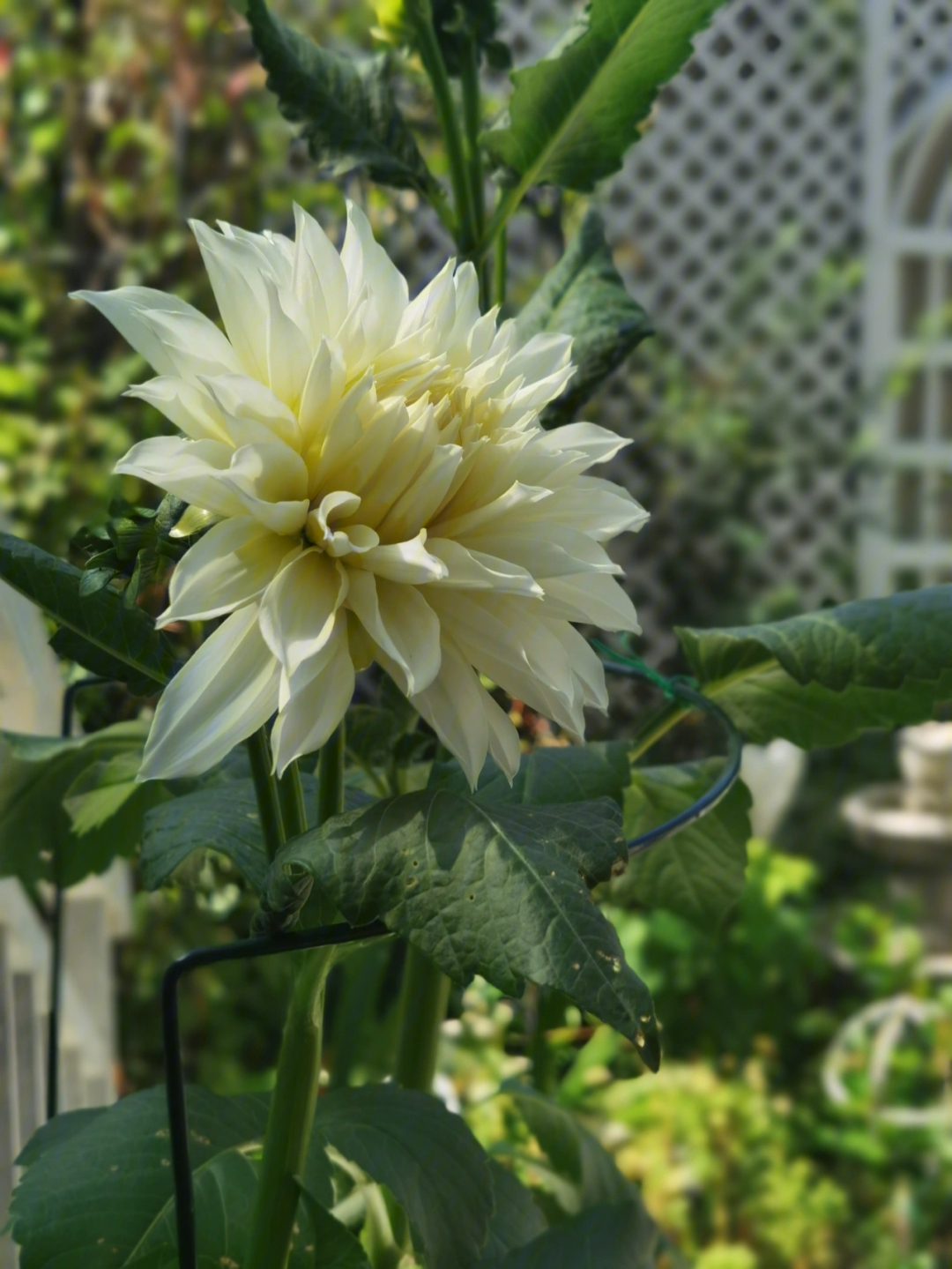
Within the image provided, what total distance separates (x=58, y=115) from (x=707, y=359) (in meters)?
1.69

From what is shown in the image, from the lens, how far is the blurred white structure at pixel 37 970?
80cm

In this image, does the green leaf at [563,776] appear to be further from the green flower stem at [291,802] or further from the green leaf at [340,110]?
the green leaf at [340,110]

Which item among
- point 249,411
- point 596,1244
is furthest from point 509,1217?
point 249,411


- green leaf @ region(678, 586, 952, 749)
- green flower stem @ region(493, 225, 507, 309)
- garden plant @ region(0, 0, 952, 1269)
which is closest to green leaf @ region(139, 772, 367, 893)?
garden plant @ region(0, 0, 952, 1269)

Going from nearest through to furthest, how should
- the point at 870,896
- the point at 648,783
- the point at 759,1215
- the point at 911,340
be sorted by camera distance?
the point at 648,783 < the point at 759,1215 < the point at 870,896 < the point at 911,340

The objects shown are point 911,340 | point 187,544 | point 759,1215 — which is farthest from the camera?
point 911,340

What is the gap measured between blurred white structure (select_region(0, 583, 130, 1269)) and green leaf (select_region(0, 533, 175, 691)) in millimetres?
294

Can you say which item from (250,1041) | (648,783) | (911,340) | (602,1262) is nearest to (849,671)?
(648,783)

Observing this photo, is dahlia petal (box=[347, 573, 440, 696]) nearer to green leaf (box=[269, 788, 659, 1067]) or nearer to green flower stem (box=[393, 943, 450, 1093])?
green leaf (box=[269, 788, 659, 1067])

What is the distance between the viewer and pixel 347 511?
42 centimetres

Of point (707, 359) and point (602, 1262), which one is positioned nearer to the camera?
point (602, 1262)

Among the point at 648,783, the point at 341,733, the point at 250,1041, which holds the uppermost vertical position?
the point at 341,733

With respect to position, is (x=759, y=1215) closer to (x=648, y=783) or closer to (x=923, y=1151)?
(x=923, y=1151)

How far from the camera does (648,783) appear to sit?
73 cm
